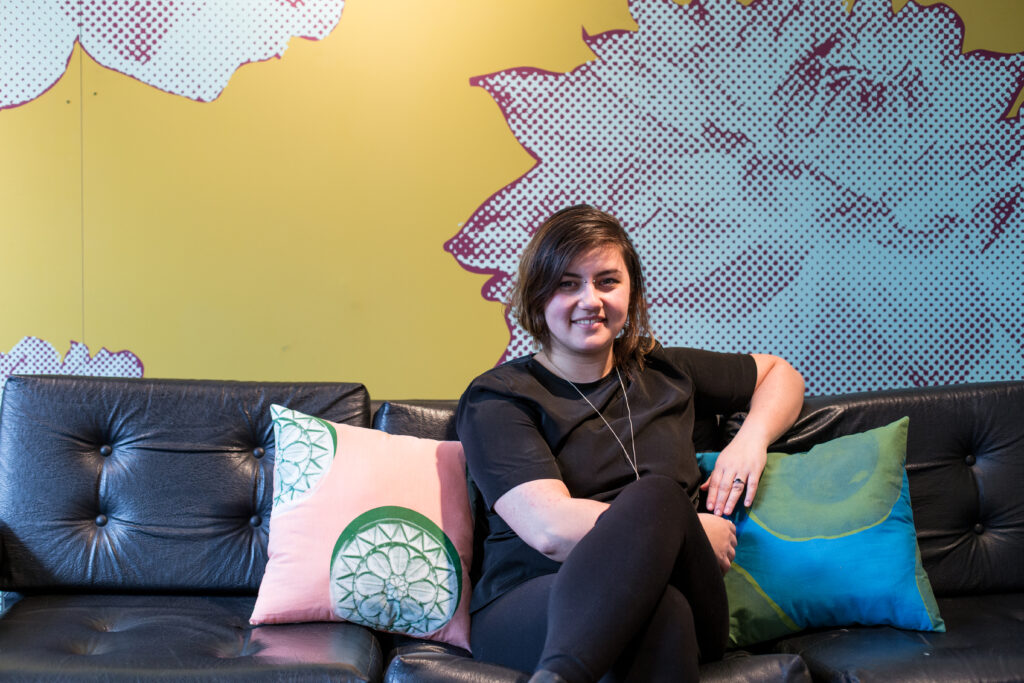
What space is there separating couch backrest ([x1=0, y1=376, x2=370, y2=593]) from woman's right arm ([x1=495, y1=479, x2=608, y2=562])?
531 mm

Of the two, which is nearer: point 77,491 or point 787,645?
point 787,645

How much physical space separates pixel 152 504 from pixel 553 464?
86 centimetres

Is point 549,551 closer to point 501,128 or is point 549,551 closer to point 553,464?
point 553,464

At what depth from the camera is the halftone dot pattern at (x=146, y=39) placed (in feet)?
7.17

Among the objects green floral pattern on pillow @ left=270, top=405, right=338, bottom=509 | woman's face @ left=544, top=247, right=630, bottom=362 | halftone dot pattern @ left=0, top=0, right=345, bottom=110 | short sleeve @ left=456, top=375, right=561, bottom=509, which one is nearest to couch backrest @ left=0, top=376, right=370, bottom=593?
green floral pattern on pillow @ left=270, top=405, right=338, bottom=509

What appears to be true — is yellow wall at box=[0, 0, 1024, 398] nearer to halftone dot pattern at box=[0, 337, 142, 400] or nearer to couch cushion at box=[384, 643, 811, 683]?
halftone dot pattern at box=[0, 337, 142, 400]

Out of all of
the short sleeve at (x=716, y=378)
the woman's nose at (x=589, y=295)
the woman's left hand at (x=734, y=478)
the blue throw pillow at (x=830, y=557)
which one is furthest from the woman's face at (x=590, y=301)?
the blue throw pillow at (x=830, y=557)

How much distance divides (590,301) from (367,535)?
1.97ft

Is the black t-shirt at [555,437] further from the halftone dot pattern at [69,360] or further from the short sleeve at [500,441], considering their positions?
the halftone dot pattern at [69,360]

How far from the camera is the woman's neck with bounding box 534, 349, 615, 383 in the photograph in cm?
167

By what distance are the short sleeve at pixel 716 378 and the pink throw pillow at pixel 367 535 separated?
0.51 meters

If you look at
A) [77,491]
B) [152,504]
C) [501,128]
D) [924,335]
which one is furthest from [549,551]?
[924,335]

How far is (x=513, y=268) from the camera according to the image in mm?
2279

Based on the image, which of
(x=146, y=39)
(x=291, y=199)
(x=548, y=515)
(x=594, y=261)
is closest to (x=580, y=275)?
(x=594, y=261)
